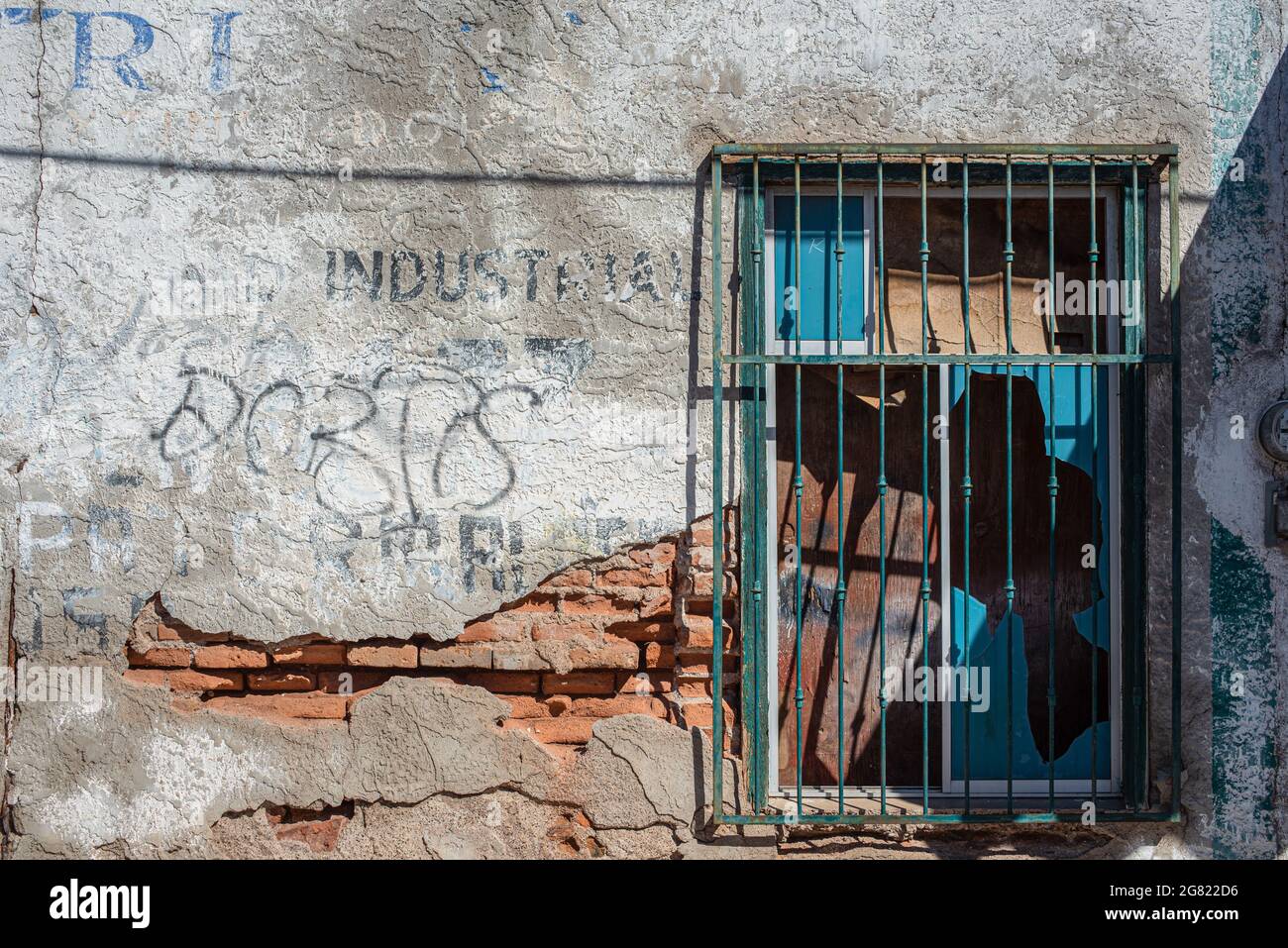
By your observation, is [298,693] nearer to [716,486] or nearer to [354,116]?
[716,486]

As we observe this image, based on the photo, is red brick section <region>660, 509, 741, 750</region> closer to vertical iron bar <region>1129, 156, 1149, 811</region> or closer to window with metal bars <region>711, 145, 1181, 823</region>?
window with metal bars <region>711, 145, 1181, 823</region>

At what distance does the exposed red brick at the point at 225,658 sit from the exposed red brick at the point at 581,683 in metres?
0.89

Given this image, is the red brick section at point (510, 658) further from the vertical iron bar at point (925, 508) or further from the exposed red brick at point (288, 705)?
the vertical iron bar at point (925, 508)

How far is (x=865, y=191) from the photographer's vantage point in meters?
3.38

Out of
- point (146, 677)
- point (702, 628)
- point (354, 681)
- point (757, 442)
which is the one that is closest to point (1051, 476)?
point (757, 442)

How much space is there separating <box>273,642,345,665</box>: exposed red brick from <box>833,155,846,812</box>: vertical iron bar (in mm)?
1554

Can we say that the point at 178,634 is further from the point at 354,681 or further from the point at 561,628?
the point at 561,628

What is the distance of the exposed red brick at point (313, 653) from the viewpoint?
328 cm

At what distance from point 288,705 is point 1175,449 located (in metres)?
2.88

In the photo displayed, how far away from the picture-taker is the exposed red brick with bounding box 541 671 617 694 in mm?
3305

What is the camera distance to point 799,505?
3.22 m

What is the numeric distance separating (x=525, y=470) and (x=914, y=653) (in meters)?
1.36

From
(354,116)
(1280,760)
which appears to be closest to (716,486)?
(354,116)

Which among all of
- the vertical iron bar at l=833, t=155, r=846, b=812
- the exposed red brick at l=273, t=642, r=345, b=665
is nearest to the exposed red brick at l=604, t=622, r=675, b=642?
the vertical iron bar at l=833, t=155, r=846, b=812
